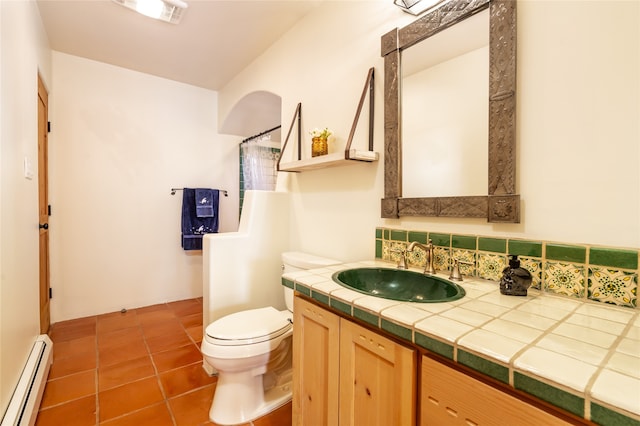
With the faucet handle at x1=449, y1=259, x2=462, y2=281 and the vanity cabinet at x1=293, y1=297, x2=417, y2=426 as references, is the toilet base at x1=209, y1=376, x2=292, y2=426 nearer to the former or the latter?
the vanity cabinet at x1=293, y1=297, x2=417, y2=426

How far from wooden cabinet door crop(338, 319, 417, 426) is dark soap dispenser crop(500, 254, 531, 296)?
0.45m

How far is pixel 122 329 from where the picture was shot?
264cm

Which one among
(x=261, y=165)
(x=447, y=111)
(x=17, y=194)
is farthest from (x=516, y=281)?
(x=261, y=165)

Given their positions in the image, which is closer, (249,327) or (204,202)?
(249,327)

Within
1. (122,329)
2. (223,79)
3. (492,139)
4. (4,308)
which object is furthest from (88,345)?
(492,139)

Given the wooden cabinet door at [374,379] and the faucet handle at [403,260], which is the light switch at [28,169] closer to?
the wooden cabinet door at [374,379]

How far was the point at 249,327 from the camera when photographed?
1.62 metres

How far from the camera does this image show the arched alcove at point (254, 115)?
3.01 metres

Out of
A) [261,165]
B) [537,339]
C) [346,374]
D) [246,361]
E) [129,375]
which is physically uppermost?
[261,165]

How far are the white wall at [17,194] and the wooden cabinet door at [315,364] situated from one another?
4.03 ft

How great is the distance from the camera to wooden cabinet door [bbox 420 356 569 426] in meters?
0.57

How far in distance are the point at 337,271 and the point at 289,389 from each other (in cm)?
99

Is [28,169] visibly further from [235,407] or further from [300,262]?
[235,407]

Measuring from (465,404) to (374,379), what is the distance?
Answer: 28 cm
